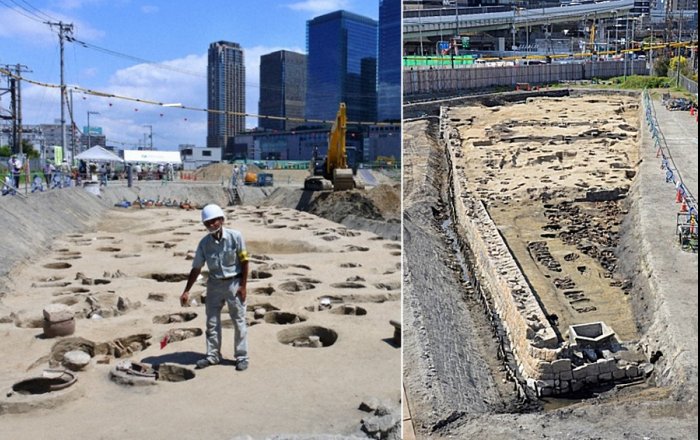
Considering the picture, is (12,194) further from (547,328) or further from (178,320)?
(547,328)

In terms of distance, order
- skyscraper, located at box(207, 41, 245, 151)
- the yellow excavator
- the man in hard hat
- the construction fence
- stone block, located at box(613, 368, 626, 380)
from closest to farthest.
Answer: stone block, located at box(613, 368, 626, 380), the construction fence, the man in hard hat, skyscraper, located at box(207, 41, 245, 151), the yellow excavator

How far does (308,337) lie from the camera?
5344 mm

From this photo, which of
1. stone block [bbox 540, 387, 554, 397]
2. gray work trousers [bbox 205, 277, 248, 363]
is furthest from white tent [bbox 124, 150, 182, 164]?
stone block [bbox 540, 387, 554, 397]

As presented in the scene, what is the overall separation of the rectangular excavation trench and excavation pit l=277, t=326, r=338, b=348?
78.3 inches

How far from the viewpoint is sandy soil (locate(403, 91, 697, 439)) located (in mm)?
2934

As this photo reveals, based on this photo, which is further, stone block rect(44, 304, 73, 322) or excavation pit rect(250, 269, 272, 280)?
excavation pit rect(250, 269, 272, 280)


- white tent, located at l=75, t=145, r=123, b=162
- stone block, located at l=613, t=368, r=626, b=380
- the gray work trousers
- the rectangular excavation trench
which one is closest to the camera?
stone block, located at l=613, t=368, r=626, b=380

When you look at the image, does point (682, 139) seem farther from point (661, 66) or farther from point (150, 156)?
point (150, 156)

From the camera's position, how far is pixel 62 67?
434cm

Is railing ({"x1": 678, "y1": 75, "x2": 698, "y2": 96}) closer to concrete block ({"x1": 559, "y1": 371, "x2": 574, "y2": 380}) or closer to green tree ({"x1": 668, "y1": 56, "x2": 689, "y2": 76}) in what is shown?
green tree ({"x1": 668, "y1": 56, "x2": 689, "y2": 76})

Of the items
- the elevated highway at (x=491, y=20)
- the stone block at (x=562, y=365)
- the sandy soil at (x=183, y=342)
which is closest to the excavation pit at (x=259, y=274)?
the sandy soil at (x=183, y=342)

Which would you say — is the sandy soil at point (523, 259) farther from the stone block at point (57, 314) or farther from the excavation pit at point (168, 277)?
the excavation pit at point (168, 277)

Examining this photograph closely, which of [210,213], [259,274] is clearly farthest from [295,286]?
[210,213]

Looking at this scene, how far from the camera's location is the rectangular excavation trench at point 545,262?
3043mm
